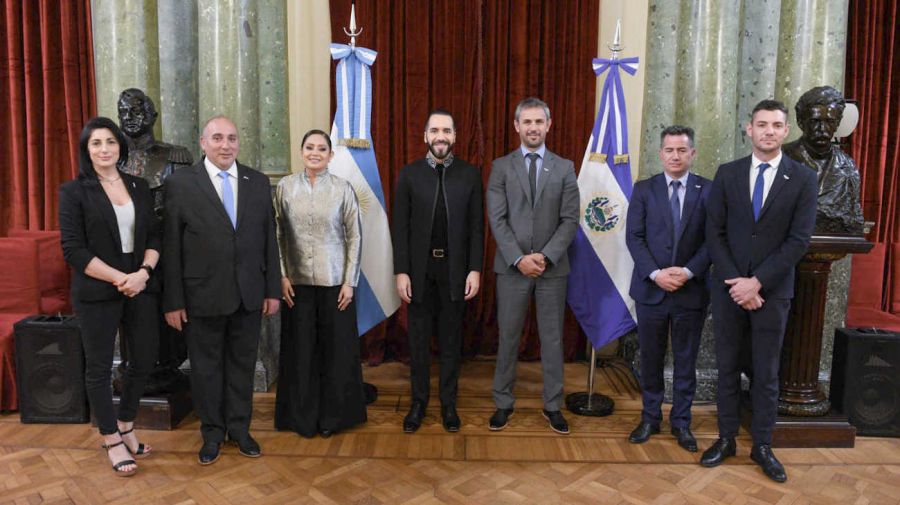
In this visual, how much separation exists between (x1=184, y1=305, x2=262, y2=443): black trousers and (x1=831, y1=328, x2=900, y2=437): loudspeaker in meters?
2.86

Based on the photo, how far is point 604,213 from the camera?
3.48 meters

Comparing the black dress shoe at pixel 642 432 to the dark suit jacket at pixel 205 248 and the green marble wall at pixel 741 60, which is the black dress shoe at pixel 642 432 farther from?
the dark suit jacket at pixel 205 248

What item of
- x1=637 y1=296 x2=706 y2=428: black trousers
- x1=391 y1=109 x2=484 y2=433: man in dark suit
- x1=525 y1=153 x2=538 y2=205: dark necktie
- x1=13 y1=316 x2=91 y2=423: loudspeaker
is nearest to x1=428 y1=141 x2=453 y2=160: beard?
x1=391 y1=109 x2=484 y2=433: man in dark suit

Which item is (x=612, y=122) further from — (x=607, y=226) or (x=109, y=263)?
(x=109, y=263)

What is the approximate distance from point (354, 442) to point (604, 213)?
5.77 ft

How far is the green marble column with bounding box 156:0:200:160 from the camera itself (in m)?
3.73

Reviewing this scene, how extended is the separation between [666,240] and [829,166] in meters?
0.84

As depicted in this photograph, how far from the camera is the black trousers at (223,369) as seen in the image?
2.79 metres

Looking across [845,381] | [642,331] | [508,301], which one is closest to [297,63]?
[508,301]

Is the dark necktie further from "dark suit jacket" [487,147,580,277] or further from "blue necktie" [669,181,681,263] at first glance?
"blue necktie" [669,181,681,263]

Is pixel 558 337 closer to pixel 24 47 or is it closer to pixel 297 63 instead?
pixel 297 63

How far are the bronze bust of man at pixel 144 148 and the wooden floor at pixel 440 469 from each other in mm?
1215

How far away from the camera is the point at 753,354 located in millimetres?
2822

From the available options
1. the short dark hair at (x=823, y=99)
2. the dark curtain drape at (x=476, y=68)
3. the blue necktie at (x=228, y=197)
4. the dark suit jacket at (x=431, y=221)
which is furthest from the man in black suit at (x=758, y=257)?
the blue necktie at (x=228, y=197)
